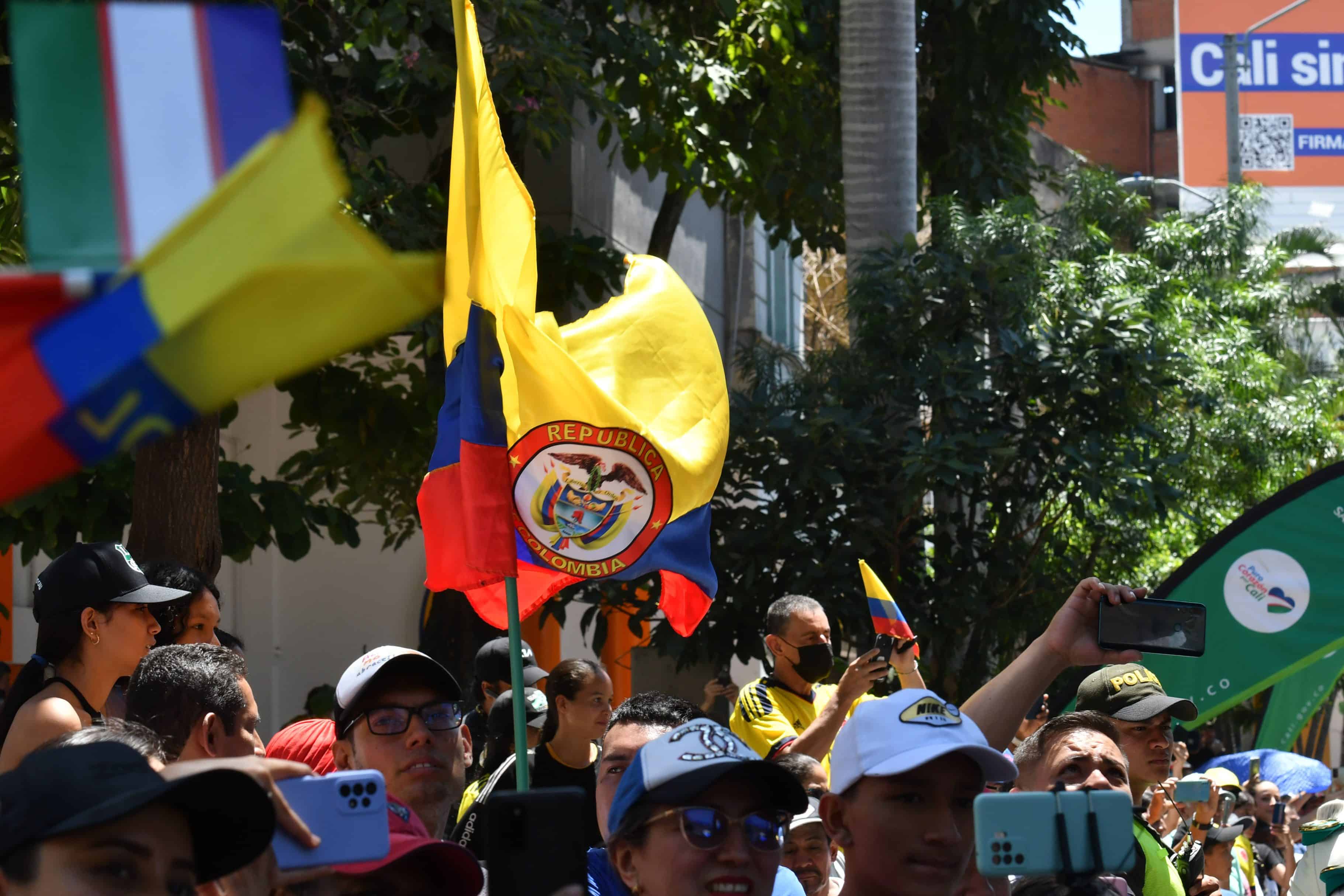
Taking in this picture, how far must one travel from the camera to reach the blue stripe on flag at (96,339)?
2021mm

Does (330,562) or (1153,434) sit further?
(330,562)

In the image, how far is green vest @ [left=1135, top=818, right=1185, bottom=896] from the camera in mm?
4832

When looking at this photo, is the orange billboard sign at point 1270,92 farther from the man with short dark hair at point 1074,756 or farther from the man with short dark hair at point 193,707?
the man with short dark hair at point 193,707

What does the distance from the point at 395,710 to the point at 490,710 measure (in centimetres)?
245

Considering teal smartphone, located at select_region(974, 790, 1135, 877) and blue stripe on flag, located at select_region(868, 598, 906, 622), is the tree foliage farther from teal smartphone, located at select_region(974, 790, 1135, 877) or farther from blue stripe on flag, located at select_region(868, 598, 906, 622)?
teal smartphone, located at select_region(974, 790, 1135, 877)

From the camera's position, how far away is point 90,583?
16.0 ft

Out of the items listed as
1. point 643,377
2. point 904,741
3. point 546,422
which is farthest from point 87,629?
point 904,741

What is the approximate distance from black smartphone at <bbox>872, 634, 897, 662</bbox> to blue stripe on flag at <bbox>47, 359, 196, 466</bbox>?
4431 mm

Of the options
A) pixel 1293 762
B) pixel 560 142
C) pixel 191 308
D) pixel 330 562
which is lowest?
pixel 1293 762

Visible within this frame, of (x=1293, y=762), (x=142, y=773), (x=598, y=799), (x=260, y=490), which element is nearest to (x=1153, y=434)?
(x=1293, y=762)

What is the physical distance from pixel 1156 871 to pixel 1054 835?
8.49ft

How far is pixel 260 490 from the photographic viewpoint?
9.09 m

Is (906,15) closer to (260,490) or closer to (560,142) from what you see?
(560,142)

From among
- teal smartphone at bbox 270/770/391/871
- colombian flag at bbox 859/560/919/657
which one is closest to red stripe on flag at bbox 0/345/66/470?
teal smartphone at bbox 270/770/391/871
